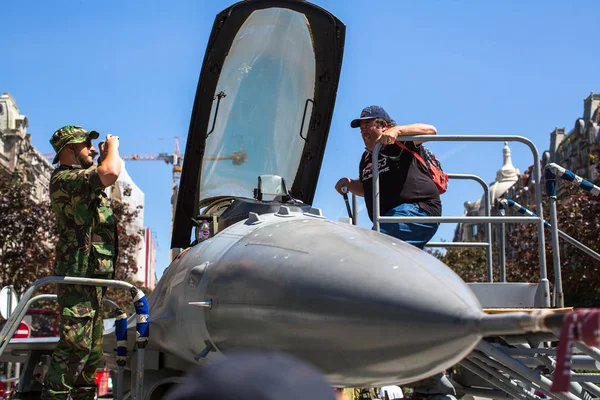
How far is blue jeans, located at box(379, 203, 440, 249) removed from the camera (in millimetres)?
5414

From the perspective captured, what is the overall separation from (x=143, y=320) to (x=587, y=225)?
2192cm

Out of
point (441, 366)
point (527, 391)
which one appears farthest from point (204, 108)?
point (441, 366)

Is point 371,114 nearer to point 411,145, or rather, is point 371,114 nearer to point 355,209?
point 411,145

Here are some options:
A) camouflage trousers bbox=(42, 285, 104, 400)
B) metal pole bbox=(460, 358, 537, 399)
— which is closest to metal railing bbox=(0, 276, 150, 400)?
camouflage trousers bbox=(42, 285, 104, 400)

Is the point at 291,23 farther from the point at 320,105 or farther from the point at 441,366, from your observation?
the point at 441,366

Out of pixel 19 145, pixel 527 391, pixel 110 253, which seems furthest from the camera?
pixel 19 145

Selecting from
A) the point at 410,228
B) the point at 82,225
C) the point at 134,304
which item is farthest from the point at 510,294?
the point at 82,225

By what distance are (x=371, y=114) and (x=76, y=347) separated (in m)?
2.77

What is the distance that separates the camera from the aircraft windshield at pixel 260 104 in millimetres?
5797

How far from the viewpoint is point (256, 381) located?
1.31 metres

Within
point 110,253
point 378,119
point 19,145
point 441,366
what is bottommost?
point 441,366

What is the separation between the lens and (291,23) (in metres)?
6.02

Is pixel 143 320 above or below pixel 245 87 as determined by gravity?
below

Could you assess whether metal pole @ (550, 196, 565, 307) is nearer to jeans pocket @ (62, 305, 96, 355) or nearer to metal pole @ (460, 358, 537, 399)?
metal pole @ (460, 358, 537, 399)
